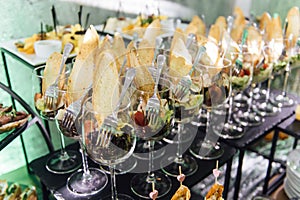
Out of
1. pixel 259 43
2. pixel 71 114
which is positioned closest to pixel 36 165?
pixel 71 114

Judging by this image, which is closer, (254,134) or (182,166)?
(182,166)

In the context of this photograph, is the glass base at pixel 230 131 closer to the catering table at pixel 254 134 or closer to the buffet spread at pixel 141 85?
the catering table at pixel 254 134

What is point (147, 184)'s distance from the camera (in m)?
0.90

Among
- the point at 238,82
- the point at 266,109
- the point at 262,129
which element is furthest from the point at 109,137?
the point at 266,109

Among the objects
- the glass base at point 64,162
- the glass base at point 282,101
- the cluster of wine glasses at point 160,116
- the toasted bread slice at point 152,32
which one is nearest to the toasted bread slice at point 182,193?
the cluster of wine glasses at point 160,116

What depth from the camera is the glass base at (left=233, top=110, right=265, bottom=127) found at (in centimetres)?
118

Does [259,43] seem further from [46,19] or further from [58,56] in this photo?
[46,19]

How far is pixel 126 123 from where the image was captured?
725 millimetres

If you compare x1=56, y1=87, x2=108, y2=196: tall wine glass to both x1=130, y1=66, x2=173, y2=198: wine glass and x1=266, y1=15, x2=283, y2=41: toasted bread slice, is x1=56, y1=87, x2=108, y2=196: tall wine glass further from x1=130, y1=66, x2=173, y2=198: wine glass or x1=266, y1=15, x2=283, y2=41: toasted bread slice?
x1=266, y1=15, x2=283, y2=41: toasted bread slice

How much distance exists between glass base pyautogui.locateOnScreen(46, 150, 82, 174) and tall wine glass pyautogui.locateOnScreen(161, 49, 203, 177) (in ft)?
0.80

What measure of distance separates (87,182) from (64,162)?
0.40 feet

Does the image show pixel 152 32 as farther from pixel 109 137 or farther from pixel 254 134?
pixel 109 137

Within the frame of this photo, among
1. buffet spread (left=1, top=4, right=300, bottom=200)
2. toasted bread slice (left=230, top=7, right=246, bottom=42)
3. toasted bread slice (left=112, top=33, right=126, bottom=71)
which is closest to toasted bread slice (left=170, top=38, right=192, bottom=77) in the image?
buffet spread (left=1, top=4, right=300, bottom=200)

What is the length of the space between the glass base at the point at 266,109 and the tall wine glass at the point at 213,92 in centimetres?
26
